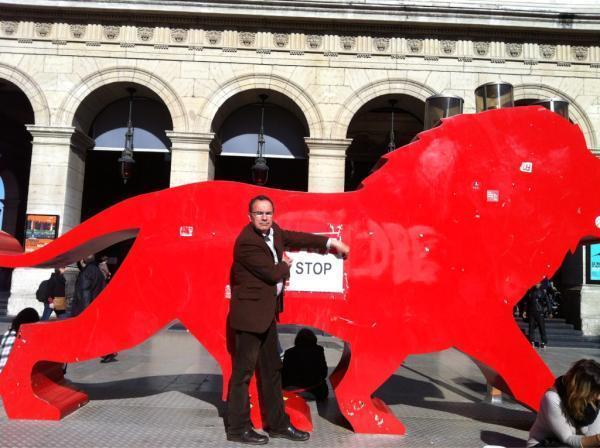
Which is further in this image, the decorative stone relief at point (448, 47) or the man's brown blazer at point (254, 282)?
the decorative stone relief at point (448, 47)

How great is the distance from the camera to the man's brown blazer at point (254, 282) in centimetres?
425

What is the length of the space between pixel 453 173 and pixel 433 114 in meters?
1.80

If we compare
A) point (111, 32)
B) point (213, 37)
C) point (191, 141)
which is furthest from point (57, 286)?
point (213, 37)

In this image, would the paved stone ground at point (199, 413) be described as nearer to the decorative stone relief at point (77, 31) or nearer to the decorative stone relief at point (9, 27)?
the decorative stone relief at point (77, 31)

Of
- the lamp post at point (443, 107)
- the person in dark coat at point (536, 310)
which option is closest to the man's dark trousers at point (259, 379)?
the lamp post at point (443, 107)

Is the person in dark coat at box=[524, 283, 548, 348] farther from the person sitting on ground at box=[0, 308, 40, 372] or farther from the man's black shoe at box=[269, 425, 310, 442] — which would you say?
the person sitting on ground at box=[0, 308, 40, 372]

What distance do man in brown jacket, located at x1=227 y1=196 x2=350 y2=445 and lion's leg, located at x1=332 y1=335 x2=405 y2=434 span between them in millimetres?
496

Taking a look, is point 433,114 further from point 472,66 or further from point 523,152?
point 472,66

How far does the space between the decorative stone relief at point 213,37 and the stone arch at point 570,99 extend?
8.51 meters

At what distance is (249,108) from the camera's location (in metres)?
16.2

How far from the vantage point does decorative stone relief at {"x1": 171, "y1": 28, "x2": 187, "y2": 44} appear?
1487cm

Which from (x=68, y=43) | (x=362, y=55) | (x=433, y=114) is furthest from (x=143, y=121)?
(x=433, y=114)

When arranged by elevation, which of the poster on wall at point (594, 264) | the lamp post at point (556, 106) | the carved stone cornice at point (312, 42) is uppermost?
the carved stone cornice at point (312, 42)

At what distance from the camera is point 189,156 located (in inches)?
576
